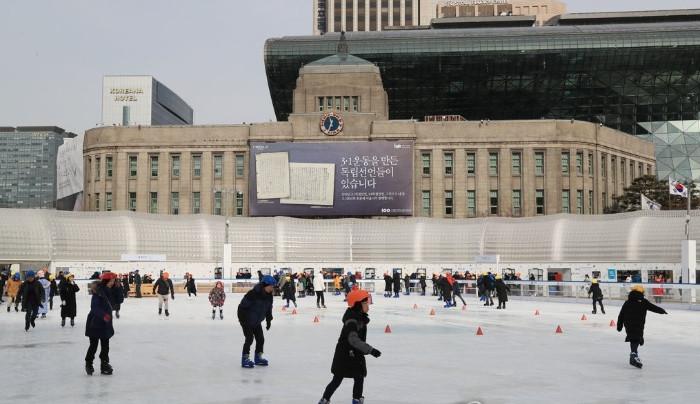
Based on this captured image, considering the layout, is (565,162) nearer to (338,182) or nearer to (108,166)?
(338,182)

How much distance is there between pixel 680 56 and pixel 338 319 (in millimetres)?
97242

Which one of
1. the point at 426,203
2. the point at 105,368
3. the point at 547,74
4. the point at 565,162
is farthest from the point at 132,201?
the point at 105,368

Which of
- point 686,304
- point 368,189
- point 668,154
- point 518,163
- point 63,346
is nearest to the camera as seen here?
point 63,346

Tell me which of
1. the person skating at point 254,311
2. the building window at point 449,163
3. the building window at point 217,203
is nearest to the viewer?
the person skating at point 254,311

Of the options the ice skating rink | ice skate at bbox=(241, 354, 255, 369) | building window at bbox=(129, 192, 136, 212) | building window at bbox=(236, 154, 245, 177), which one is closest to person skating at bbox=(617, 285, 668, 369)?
the ice skating rink

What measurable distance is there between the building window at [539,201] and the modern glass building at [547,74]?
89.5 feet

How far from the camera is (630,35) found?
373 ft

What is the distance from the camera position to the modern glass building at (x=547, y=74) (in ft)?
373

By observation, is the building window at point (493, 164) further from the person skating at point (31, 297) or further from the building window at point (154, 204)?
the person skating at point (31, 297)

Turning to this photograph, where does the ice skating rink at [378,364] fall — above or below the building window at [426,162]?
below

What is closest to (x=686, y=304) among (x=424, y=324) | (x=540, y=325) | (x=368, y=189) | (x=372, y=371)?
(x=540, y=325)

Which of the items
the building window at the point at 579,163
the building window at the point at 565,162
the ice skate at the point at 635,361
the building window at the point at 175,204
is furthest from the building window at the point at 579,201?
the ice skate at the point at 635,361

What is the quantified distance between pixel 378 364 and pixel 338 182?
69675 millimetres

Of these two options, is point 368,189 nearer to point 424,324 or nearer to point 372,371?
point 424,324
